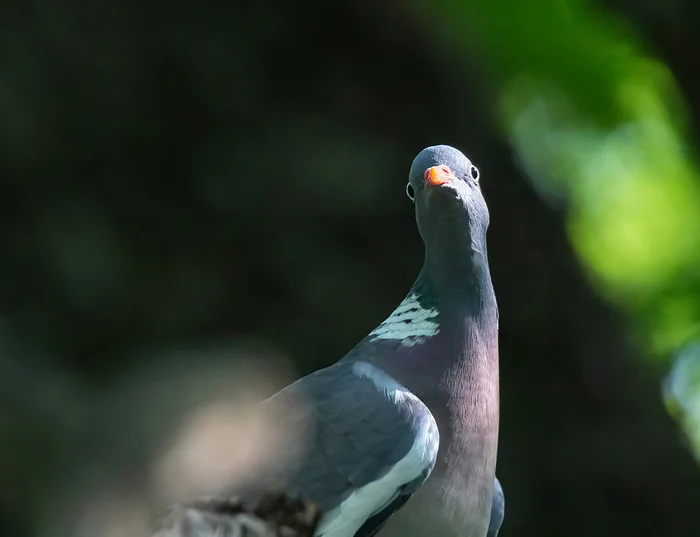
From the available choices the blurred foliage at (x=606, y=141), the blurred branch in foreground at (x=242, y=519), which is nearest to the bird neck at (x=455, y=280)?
the blurred branch in foreground at (x=242, y=519)

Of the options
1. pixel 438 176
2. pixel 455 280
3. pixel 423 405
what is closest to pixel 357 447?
pixel 423 405

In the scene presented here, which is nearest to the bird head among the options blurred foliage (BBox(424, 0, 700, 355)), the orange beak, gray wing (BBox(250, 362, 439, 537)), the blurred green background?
the orange beak

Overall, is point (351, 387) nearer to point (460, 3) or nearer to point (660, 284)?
point (460, 3)

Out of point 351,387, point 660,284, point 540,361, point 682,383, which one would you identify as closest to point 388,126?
point 540,361

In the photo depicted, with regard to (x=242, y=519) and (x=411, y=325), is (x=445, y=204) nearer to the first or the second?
(x=411, y=325)

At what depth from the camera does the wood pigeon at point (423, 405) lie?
1247 millimetres

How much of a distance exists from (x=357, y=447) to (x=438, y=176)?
0.37m

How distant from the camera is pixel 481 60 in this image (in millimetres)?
3207

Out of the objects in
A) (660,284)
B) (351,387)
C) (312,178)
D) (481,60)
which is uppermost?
(481,60)

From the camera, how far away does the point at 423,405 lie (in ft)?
4.23

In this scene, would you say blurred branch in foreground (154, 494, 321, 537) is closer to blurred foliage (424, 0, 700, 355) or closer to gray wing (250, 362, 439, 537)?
gray wing (250, 362, 439, 537)

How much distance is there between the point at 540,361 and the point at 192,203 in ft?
3.91

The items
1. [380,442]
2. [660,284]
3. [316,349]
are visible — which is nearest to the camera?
[380,442]

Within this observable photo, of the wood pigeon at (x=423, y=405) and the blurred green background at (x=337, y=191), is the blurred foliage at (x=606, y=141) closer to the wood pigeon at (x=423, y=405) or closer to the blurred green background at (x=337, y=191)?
the blurred green background at (x=337, y=191)
